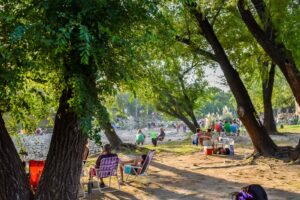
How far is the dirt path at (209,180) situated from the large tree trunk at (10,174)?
355 cm

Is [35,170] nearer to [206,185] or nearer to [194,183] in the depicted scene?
[194,183]

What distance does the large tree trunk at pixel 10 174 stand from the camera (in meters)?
5.64

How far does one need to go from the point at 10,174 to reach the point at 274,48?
30.4 ft

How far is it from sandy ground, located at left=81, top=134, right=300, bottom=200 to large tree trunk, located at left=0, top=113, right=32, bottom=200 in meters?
3.54

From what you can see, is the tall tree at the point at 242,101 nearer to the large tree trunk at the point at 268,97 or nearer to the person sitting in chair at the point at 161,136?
the large tree trunk at the point at 268,97

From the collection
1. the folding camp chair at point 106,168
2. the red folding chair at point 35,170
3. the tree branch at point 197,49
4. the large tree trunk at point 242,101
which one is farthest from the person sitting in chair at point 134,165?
the tree branch at point 197,49

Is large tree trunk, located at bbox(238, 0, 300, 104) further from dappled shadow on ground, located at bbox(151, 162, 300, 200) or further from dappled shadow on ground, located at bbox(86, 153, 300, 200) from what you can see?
dappled shadow on ground, located at bbox(151, 162, 300, 200)

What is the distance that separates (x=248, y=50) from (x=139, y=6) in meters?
13.6

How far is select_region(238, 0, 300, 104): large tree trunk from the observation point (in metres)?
12.2

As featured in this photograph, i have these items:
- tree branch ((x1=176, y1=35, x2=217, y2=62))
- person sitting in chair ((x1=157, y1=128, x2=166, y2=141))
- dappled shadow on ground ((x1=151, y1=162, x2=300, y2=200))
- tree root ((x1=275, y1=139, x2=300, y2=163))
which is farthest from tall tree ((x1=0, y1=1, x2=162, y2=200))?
person sitting in chair ((x1=157, y1=128, x2=166, y2=141))

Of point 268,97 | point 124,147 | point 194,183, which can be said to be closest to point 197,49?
point 194,183

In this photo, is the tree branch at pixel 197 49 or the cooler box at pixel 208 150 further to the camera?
the cooler box at pixel 208 150

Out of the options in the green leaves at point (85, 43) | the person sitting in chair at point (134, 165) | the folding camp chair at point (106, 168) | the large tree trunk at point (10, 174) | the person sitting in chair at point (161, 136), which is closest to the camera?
the green leaves at point (85, 43)

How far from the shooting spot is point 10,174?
571 centimetres
